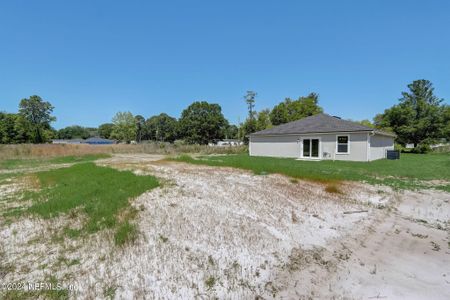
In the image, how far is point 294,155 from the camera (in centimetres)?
1753

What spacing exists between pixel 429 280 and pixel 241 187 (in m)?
4.44

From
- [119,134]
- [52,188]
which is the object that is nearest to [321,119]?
[52,188]

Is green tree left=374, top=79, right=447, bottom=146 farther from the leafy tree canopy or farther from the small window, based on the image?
the small window

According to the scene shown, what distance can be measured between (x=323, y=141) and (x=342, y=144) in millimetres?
1270

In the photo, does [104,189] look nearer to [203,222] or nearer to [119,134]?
[203,222]

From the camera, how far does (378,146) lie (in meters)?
16.6

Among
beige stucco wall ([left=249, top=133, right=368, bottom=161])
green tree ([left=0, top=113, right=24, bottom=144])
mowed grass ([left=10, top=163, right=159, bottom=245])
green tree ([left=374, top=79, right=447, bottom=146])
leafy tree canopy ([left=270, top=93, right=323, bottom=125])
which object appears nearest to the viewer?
mowed grass ([left=10, top=163, right=159, bottom=245])

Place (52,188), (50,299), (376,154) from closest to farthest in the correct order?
(50,299)
(52,188)
(376,154)

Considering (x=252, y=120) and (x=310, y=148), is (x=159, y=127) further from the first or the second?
(x=310, y=148)

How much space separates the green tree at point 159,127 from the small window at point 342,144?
2193 inches

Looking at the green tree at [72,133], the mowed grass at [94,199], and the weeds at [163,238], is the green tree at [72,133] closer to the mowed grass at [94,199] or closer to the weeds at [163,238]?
the mowed grass at [94,199]

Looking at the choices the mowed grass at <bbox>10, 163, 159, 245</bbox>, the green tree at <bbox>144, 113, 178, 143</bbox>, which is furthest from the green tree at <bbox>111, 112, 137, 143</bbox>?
the mowed grass at <bbox>10, 163, 159, 245</bbox>

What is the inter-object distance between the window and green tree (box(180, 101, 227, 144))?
29.9 metres

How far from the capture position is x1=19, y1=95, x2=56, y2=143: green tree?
44044 mm
